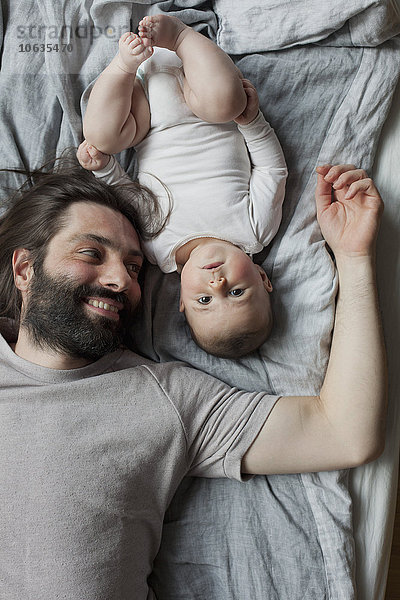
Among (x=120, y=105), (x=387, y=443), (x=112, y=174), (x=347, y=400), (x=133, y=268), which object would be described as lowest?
(x=387, y=443)

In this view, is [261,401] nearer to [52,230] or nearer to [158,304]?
[158,304]

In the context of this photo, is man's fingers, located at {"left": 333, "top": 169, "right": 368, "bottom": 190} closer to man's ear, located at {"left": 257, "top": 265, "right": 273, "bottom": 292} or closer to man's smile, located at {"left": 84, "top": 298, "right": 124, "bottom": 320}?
man's ear, located at {"left": 257, "top": 265, "right": 273, "bottom": 292}

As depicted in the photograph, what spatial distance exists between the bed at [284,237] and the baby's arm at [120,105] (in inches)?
5.2

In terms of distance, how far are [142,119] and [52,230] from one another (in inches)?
12.5

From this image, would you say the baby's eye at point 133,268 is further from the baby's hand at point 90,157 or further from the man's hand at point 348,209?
the man's hand at point 348,209

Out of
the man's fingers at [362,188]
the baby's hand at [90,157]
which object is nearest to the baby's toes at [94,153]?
the baby's hand at [90,157]

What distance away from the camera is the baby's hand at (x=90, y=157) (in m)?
1.32

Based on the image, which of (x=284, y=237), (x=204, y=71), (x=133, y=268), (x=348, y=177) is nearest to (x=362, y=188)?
(x=348, y=177)

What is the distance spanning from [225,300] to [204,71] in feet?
1.58

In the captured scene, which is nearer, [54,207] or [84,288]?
[84,288]

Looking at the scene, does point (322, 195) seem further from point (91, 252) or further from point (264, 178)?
point (91, 252)

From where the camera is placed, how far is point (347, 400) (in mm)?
1195

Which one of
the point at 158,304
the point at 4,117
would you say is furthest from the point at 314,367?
the point at 4,117

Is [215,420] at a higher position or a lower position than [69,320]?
lower
